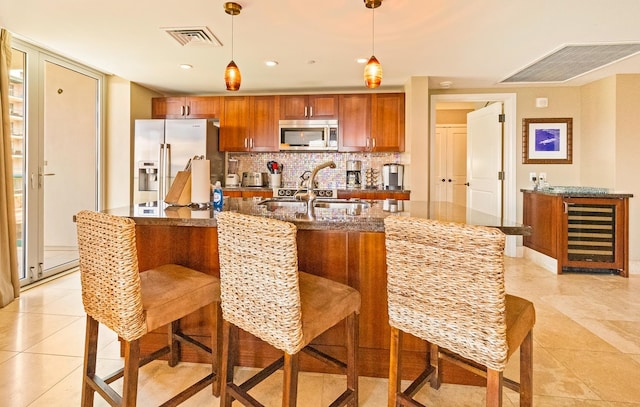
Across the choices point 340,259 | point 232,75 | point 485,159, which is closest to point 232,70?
point 232,75

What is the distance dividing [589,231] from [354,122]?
2959 millimetres

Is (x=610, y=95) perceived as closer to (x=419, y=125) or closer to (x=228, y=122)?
(x=419, y=125)

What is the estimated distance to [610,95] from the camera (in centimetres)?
404


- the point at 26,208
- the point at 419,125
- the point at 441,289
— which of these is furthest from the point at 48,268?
the point at 419,125

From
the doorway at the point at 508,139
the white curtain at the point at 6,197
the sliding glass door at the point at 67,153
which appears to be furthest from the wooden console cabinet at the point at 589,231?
the sliding glass door at the point at 67,153

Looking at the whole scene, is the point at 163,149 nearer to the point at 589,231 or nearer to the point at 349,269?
the point at 349,269

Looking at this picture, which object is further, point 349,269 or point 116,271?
point 349,269

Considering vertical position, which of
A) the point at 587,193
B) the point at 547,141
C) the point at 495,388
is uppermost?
the point at 547,141

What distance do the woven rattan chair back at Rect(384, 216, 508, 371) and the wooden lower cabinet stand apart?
472mm

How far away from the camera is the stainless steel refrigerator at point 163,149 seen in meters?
4.39

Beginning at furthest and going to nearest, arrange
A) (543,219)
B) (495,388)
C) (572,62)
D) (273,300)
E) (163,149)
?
(163,149), (543,219), (572,62), (273,300), (495,388)

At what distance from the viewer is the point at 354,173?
4887 mm

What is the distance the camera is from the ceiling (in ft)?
8.14

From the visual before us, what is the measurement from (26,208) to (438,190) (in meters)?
6.04
